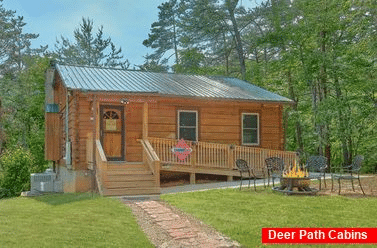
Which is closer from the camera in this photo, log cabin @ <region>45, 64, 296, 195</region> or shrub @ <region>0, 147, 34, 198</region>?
log cabin @ <region>45, 64, 296, 195</region>

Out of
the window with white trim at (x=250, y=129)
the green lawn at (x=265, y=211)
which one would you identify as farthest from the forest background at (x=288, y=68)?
the green lawn at (x=265, y=211)

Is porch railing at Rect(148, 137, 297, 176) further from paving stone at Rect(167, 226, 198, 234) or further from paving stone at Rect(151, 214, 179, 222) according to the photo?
paving stone at Rect(167, 226, 198, 234)

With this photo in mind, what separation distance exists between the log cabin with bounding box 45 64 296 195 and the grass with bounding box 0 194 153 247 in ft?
7.58

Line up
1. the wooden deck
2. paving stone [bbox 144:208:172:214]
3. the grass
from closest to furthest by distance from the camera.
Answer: the grass, paving stone [bbox 144:208:172:214], the wooden deck

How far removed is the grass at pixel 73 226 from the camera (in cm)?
643

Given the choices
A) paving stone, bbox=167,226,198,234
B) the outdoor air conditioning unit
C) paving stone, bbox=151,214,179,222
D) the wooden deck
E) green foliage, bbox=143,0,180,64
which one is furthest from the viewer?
green foliage, bbox=143,0,180,64

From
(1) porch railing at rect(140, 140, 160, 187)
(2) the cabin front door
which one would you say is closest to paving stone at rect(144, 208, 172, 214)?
(1) porch railing at rect(140, 140, 160, 187)

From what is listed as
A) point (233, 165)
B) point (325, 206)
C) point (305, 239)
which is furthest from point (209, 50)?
point (305, 239)

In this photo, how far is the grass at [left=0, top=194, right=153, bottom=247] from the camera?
253 inches

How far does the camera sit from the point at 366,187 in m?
12.4

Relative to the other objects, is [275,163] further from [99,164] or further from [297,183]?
[99,164]

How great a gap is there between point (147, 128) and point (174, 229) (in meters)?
6.70

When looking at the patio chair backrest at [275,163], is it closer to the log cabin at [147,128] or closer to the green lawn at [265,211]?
the green lawn at [265,211]

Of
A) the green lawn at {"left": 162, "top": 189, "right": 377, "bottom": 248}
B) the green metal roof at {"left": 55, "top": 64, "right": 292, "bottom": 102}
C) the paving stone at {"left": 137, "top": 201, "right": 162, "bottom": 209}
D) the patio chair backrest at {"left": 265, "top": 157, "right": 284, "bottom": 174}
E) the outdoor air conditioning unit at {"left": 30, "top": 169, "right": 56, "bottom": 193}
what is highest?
the green metal roof at {"left": 55, "top": 64, "right": 292, "bottom": 102}
